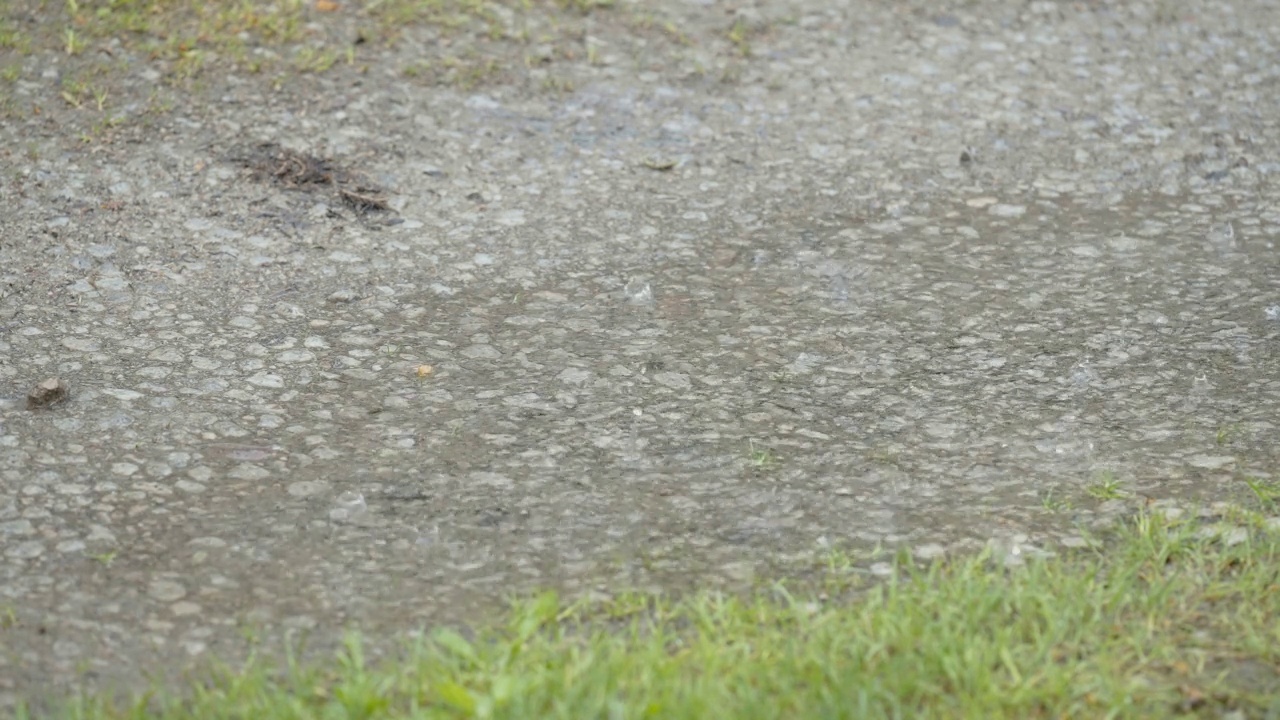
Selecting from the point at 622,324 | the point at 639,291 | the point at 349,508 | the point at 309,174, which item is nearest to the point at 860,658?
the point at 349,508

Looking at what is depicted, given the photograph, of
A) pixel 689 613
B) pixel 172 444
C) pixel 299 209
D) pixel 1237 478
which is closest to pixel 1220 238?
pixel 1237 478

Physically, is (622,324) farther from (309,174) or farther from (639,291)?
(309,174)

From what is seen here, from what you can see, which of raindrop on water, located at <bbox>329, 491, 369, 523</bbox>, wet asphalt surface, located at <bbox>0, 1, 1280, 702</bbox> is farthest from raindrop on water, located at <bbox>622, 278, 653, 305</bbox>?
raindrop on water, located at <bbox>329, 491, 369, 523</bbox>

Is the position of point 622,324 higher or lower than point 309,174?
lower

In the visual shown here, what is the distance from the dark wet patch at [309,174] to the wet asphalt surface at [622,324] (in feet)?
0.17

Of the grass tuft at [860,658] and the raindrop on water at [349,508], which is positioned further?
the raindrop on water at [349,508]

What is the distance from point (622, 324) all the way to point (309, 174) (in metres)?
1.46

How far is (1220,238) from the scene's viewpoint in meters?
4.85

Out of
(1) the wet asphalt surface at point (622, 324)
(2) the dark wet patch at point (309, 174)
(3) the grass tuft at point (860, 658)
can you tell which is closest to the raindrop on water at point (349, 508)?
(1) the wet asphalt surface at point (622, 324)

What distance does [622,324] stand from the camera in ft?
14.1

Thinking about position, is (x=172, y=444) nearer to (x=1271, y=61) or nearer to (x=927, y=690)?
(x=927, y=690)

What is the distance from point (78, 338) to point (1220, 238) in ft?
12.6

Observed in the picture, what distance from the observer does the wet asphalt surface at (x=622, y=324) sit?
325 cm

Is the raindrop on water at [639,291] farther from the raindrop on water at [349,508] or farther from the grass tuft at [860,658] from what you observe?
the grass tuft at [860,658]
